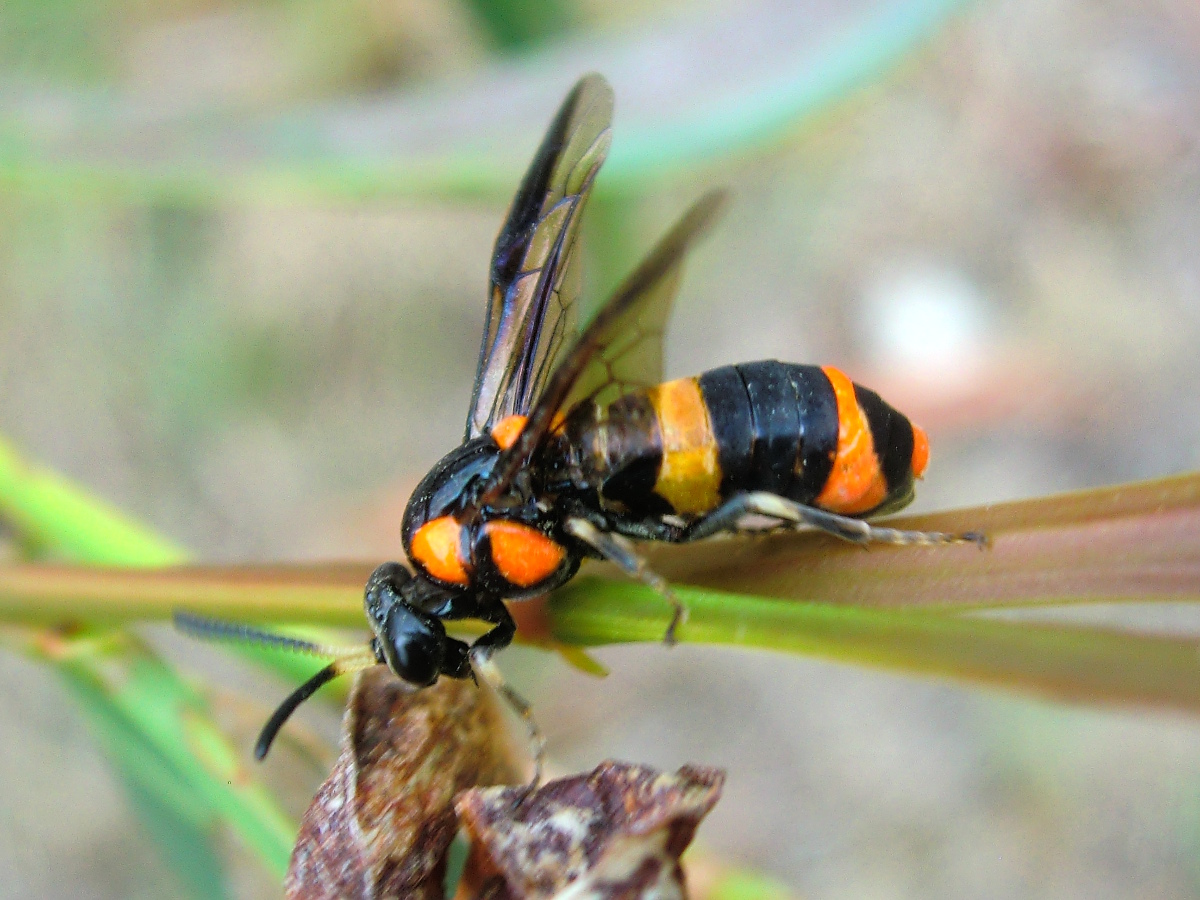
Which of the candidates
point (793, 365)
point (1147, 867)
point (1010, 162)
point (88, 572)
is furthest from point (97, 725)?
point (1010, 162)

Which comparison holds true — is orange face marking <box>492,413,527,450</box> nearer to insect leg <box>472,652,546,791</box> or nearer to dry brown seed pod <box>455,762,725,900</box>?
insect leg <box>472,652,546,791</box>

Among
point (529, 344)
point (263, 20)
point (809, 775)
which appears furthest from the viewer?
point (263, 20)

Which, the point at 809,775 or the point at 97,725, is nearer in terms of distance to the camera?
the point at 97,725

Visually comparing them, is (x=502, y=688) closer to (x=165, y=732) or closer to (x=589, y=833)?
(x=589, y=833)

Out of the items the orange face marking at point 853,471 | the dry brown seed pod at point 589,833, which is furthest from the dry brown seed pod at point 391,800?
the orange face marking at point 853,471

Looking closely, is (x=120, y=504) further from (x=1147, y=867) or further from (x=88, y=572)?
(x=1147, y=867)

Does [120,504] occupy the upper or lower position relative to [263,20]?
lower
